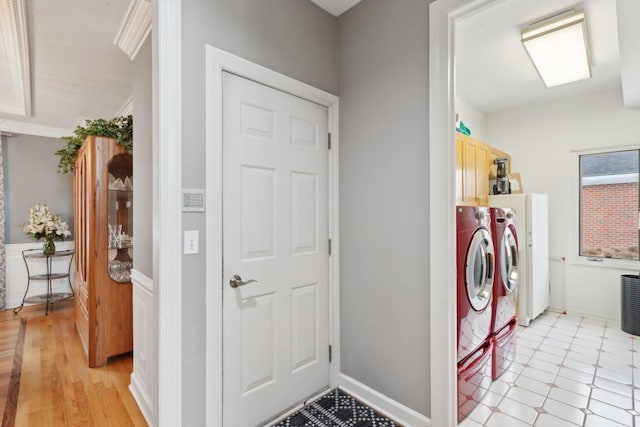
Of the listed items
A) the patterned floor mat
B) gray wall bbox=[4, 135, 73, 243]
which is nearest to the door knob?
the patterned floor mat

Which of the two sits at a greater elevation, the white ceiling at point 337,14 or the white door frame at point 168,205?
the white ceiling at point 337,14

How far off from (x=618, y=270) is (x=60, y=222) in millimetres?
7100

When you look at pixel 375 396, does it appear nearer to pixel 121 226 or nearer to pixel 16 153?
pixel 121 226

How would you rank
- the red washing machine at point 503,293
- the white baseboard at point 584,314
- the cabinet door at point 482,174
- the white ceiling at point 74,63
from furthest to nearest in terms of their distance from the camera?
the white baseboard at point 584,314
the cabinet door at point 482,174
the red washing machine at point 503,293
the white ceiling at point 74,63

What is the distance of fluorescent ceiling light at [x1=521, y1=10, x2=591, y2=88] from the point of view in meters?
2.26

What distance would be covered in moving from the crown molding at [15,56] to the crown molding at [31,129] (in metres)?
0.48

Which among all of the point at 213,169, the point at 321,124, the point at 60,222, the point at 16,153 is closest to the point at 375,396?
the point at 213,169

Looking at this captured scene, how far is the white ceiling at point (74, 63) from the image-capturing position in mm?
1985

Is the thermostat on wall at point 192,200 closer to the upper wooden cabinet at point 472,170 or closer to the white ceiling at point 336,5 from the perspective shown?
the white ceiling at point 336,5

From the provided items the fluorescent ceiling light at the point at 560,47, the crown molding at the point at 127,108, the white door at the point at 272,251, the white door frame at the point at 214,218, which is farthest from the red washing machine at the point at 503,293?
the crown molding at the point at 127,108

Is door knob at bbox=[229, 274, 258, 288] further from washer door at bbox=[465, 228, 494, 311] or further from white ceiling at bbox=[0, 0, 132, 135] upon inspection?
white ceiling at bbox=[0, 0, 132, 135]

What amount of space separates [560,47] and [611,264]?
271 cm

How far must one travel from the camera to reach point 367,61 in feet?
6.56

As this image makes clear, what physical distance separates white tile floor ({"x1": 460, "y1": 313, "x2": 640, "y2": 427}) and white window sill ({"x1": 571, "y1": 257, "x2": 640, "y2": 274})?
2.41 feet
